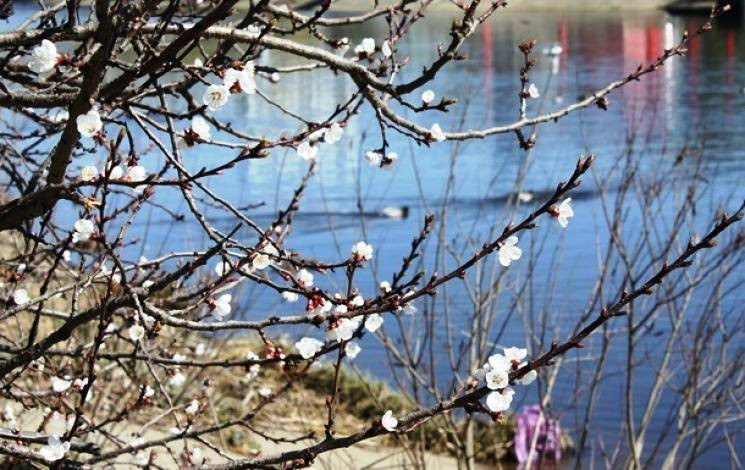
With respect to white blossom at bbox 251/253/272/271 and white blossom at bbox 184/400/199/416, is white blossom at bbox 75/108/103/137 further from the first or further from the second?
white blossom at bbox 184/400/199/416

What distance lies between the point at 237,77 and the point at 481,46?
148 feet

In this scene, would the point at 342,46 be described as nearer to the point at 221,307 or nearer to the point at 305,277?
the point at 305,277

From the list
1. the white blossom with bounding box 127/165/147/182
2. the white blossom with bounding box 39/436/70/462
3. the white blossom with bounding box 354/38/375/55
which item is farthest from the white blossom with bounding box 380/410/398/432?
the white blossom with bounding box 354/38/375/55

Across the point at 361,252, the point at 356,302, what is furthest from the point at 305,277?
the point at 361,252

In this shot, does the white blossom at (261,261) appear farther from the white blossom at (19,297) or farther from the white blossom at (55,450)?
the white blossom at (19,297)

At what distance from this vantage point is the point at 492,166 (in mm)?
18484

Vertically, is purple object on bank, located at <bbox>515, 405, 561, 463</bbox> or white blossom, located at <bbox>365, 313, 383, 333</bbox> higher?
purple object on bank, located at <bbox>515, 405, 561, 463</bbox>

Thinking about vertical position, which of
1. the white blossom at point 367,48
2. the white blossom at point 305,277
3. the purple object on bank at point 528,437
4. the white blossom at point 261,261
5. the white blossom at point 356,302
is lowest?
the white blossom at point 356,302

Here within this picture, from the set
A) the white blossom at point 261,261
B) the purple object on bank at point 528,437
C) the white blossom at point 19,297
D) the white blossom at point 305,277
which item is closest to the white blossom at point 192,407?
the white blossom at point 19,297

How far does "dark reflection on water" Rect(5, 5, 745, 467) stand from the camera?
938cm

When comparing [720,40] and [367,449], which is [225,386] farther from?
[720,40]

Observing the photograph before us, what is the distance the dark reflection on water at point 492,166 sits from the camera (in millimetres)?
9383

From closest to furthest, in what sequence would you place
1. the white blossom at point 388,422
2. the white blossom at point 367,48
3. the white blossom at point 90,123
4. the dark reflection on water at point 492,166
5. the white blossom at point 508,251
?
1. the white blossom at point 90,123
2. the white blossom at point 388,422
3. the white blossom at point 508,251
4. the white blossom at point 367,48
5. the dark reflection on water at point 492,166

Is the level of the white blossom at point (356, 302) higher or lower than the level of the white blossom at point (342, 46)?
lower
